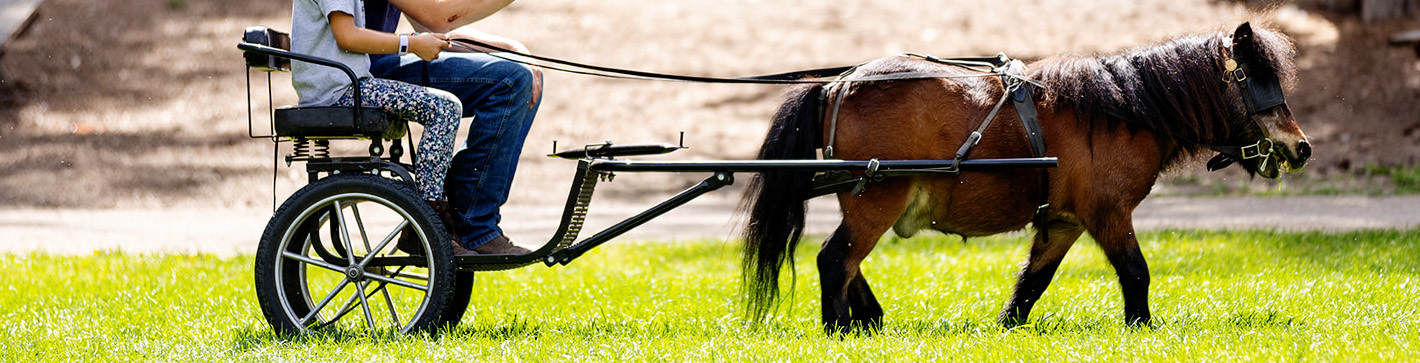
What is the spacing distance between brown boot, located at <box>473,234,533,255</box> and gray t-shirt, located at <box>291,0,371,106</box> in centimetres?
74

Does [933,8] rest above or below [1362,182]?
above

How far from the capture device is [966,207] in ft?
15.3

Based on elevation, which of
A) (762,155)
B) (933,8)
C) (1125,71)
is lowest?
(762,155)

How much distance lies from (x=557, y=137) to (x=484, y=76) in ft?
30.5

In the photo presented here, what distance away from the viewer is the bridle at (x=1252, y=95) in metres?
4.61

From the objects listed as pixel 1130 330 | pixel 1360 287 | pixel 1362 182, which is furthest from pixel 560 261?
pixel 1362 182

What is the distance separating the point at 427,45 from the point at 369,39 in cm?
19

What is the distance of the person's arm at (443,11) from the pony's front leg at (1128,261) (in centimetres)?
223

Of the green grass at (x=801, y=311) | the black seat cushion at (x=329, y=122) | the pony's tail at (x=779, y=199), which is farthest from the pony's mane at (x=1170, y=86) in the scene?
the black seat cushion at (x=329, y=122)

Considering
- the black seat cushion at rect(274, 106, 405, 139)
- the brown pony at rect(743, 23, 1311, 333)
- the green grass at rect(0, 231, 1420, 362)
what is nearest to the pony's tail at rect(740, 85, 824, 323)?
the brown pony at rect(743, 23, 1311, 333)

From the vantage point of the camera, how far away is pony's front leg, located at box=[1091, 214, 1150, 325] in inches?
180

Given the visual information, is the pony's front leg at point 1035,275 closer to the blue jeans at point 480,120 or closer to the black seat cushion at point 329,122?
the blue jeans at point 480,120

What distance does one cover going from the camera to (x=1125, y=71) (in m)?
4.68

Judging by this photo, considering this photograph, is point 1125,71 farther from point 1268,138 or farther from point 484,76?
point 484,76
